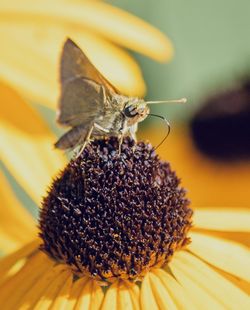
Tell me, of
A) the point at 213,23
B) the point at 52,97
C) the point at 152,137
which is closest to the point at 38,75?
the point at 52,97

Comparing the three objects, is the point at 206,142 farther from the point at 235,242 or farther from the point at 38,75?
the point at 235,242

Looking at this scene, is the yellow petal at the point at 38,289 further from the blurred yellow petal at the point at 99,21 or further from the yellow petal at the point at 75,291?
the blurred yellow petal at the point at 99,21

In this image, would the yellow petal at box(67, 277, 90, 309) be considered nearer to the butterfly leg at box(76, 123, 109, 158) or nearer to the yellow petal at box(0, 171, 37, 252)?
the butterfly leg at box(76, 123, 109, 158)

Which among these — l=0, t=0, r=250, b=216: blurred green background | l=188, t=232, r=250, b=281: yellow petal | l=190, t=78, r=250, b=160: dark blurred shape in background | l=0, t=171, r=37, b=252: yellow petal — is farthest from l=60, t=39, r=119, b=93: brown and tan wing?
l=190, t=78, r=250, b=160: dark blurred shape in background

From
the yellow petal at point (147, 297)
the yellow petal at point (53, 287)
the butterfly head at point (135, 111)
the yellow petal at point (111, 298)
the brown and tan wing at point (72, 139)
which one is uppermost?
the brown and tan wing at point (72, 139)

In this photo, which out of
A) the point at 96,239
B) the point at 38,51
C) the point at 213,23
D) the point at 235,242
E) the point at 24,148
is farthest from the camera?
the point at 213,23

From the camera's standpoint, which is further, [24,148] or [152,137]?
[152,137]

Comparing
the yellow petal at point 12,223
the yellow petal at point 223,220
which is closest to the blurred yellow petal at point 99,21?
the yellow petal at point 12,223
